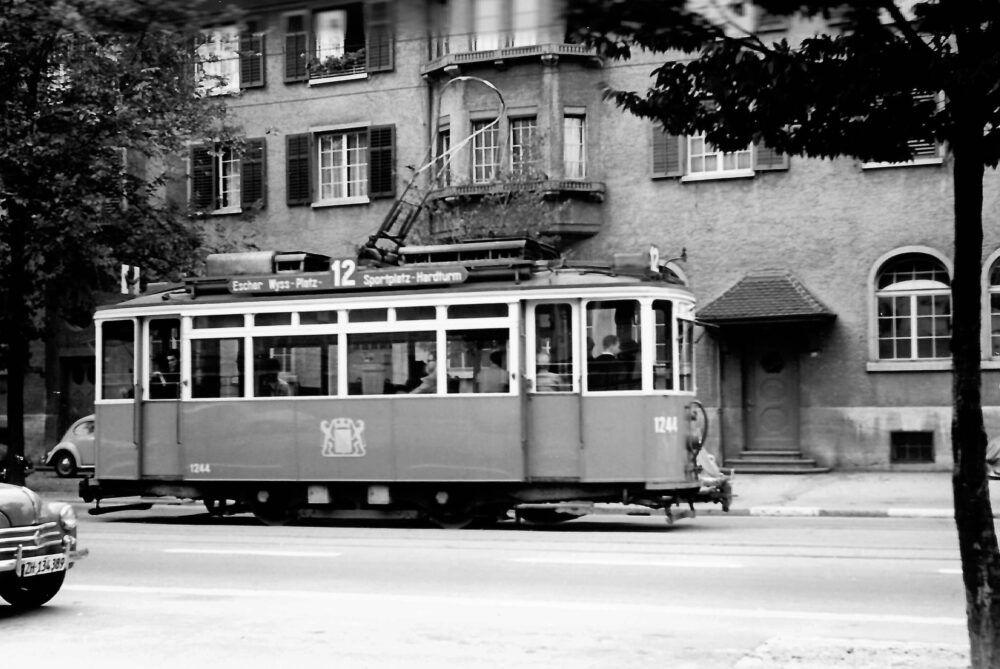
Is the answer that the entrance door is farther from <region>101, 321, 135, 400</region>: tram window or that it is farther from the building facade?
<region>101, 321, 135, 400</region>: tram window

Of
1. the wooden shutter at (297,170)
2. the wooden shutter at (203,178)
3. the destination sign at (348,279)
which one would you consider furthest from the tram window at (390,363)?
the wooden shutter at (203,178)

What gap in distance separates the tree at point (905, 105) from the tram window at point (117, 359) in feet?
44.8

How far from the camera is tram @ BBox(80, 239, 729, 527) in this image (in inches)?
675

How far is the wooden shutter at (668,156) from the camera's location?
28.3 m

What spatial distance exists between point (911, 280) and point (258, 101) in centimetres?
1532

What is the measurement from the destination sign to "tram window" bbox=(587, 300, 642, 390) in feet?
5.72

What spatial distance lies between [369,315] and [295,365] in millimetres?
1351

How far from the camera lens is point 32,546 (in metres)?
10.2

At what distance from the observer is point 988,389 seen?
25.7 m

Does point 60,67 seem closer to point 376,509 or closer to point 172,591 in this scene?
point 376,509

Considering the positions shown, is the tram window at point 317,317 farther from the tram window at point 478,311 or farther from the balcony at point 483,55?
the balcony at point 483,55

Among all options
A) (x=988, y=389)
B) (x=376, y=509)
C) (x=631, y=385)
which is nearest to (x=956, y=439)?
(x=631, y=385)

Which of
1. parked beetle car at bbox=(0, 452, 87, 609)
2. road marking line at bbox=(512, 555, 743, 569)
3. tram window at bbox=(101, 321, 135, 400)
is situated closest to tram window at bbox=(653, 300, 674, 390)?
road marking line at bbox=(512, 555, 743, 569)

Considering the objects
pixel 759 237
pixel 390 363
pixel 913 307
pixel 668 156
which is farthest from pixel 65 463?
pixel 913 307
